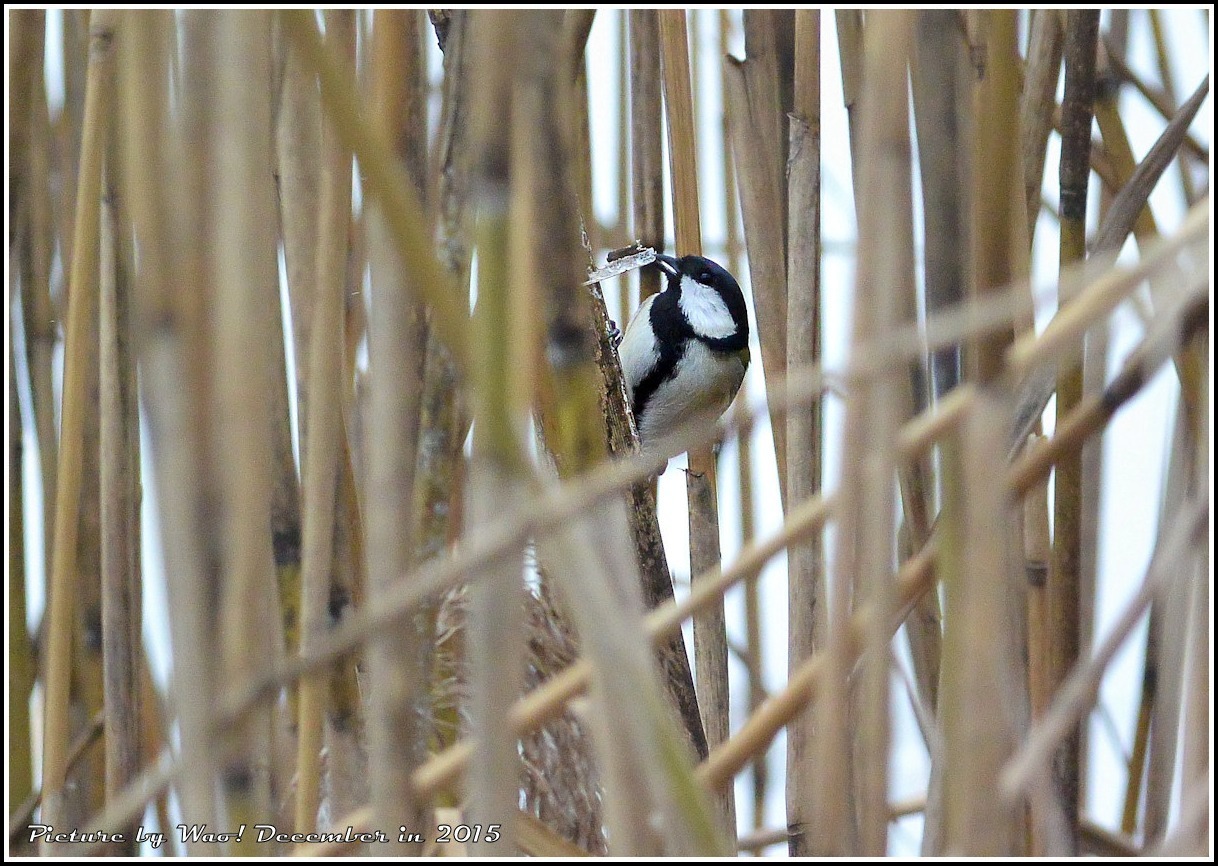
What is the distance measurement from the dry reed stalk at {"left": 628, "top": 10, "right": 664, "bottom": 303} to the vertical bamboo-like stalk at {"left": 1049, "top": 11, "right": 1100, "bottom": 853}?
417mm

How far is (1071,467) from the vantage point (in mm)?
921

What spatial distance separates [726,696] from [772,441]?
10.8 inches

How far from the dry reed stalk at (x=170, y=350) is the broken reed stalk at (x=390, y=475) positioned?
0.07 metres

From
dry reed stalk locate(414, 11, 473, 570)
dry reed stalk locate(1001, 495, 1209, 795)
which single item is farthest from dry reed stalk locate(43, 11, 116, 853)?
dry reed stalk locate(1001, 495, 1209, 795)

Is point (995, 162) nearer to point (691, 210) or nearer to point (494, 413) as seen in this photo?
point (494, 413)

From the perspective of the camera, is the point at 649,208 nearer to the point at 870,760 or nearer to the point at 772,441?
the point at 772,441

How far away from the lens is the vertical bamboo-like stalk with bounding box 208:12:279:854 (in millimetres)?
467

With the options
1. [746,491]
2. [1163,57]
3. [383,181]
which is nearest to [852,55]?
[1163,57]

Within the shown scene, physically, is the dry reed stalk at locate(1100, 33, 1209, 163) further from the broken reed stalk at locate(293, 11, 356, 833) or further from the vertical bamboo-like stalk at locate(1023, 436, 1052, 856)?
the broken reed stalk at locate(293, 11, 356, 833)

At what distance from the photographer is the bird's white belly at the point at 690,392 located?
200cm

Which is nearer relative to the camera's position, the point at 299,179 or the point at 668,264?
the point at 299,179

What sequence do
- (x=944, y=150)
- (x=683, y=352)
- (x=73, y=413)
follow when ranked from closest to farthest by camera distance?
(x=944, y=150) → (x=73, y=413) → (x=683, y=352)

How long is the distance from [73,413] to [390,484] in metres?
0.45

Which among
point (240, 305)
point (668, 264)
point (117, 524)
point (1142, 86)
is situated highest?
point (1142, 86)
